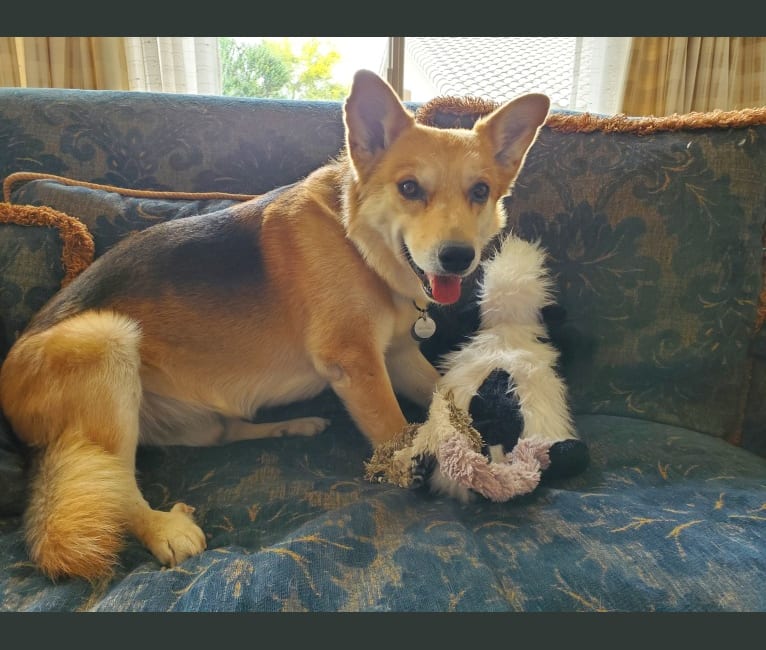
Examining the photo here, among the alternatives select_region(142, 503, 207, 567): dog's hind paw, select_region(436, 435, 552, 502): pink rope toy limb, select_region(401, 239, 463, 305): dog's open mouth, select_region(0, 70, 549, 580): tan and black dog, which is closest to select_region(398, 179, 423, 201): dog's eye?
select_region(0, 70, 549, 580): tan and black dog

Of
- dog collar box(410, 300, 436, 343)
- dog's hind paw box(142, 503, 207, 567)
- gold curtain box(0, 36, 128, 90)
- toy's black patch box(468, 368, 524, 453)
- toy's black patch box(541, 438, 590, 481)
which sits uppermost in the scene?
gold curtain box(0, 36, 128, 90)

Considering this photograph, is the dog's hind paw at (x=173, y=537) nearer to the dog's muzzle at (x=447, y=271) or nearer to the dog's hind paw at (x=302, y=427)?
the dog's hind paw at (x=302, y=427)

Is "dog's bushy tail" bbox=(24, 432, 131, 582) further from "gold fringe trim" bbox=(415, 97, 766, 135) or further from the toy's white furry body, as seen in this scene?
"gold fringe trim" bbox=(415, 97, 766, 135)

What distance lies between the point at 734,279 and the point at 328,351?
1.27 metres

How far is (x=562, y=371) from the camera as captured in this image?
4.92 ft

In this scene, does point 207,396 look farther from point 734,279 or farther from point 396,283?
point 734,279

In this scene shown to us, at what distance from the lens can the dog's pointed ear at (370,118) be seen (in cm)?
132

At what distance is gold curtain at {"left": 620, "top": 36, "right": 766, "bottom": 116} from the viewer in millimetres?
2973

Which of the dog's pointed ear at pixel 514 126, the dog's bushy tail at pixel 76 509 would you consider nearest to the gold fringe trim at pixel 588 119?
the dog's pointed ear at pixel 514 126

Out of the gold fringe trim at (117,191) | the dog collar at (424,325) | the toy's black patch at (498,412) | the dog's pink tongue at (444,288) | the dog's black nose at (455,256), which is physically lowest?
the toy's black patch at (498,412)

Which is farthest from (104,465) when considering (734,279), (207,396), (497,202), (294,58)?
(294,58)

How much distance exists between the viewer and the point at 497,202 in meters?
1.49

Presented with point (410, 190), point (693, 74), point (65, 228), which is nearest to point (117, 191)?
point (65, 228)

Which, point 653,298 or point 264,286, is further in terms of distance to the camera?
point 653,298
